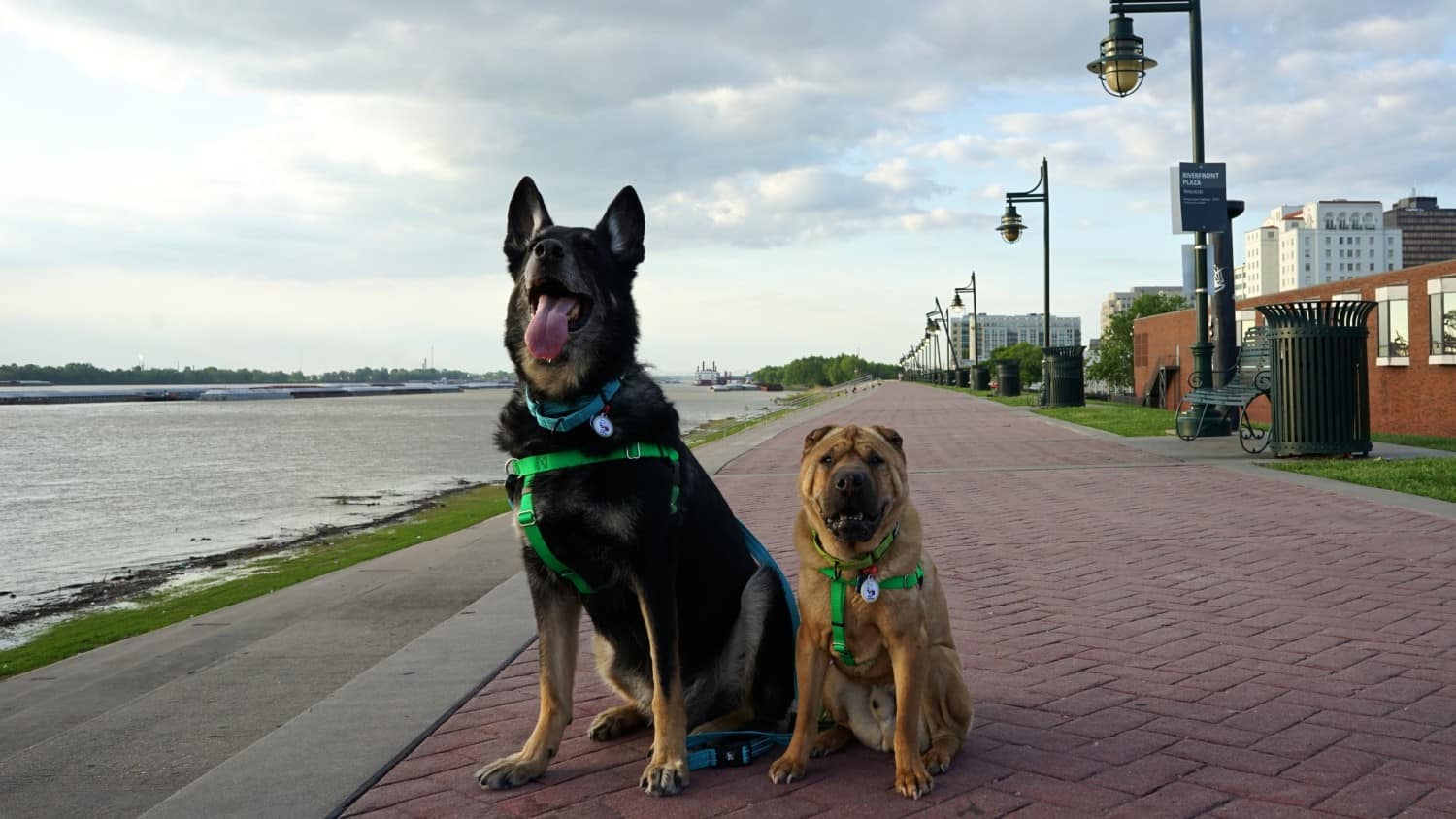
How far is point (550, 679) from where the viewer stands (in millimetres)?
3447

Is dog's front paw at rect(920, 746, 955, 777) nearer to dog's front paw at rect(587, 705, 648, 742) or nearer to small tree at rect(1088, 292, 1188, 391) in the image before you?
dog's front paw at rect(587, 705, 648, 742)

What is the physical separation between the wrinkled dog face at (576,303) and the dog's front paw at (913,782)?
5.29ft

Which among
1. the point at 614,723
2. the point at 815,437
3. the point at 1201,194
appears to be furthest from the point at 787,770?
the point at 1201,194

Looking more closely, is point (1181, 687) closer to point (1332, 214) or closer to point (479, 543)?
point (479, 543)

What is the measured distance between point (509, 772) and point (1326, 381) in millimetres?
12751

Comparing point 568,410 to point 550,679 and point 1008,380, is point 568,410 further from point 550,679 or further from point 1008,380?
point 1008,380

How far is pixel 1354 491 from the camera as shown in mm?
9984

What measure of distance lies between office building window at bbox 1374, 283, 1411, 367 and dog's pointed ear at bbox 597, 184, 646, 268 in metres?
21.3

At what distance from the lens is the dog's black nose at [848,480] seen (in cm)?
305

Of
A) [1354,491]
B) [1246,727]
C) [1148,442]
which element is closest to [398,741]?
[1246,727]

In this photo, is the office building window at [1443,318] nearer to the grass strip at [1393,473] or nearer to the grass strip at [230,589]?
the grass strip at [1393,473]

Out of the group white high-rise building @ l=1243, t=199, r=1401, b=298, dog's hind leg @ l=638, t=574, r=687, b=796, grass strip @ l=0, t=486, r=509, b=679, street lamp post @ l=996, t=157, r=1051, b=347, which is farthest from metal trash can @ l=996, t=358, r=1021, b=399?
white high-rise building @ l=1243, t=199, r=1401, b=298

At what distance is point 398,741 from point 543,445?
1295 millimetres

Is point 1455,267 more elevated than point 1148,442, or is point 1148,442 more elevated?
point 1455,267
